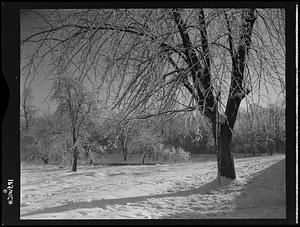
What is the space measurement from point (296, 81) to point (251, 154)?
55cm

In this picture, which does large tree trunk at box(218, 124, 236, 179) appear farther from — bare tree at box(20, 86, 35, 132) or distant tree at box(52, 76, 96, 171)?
bare tree at box(20, 86, 35, 132)

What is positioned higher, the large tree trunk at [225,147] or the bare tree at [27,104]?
the bare tree at [27,104]

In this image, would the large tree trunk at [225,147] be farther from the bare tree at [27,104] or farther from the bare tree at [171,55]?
the bare tree at [27,104]

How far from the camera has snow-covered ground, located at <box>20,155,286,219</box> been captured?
8.25 feet

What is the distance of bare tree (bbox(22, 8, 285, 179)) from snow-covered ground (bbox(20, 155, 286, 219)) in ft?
0.50

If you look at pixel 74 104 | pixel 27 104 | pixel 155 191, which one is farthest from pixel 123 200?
pixel 27 104

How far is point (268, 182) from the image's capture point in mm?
2545

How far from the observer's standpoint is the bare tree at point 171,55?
2498 millimetres

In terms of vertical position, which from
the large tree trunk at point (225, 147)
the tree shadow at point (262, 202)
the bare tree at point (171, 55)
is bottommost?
the tree shadow at point (262, 202)

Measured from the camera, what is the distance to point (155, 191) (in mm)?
2604

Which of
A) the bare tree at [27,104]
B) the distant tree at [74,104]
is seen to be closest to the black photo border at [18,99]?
the bare tree at [27,104]

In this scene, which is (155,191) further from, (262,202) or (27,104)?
(27,104)

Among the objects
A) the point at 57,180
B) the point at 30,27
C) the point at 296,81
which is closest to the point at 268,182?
the point at 296,81

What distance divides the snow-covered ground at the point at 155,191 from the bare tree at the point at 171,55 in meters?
0.15
